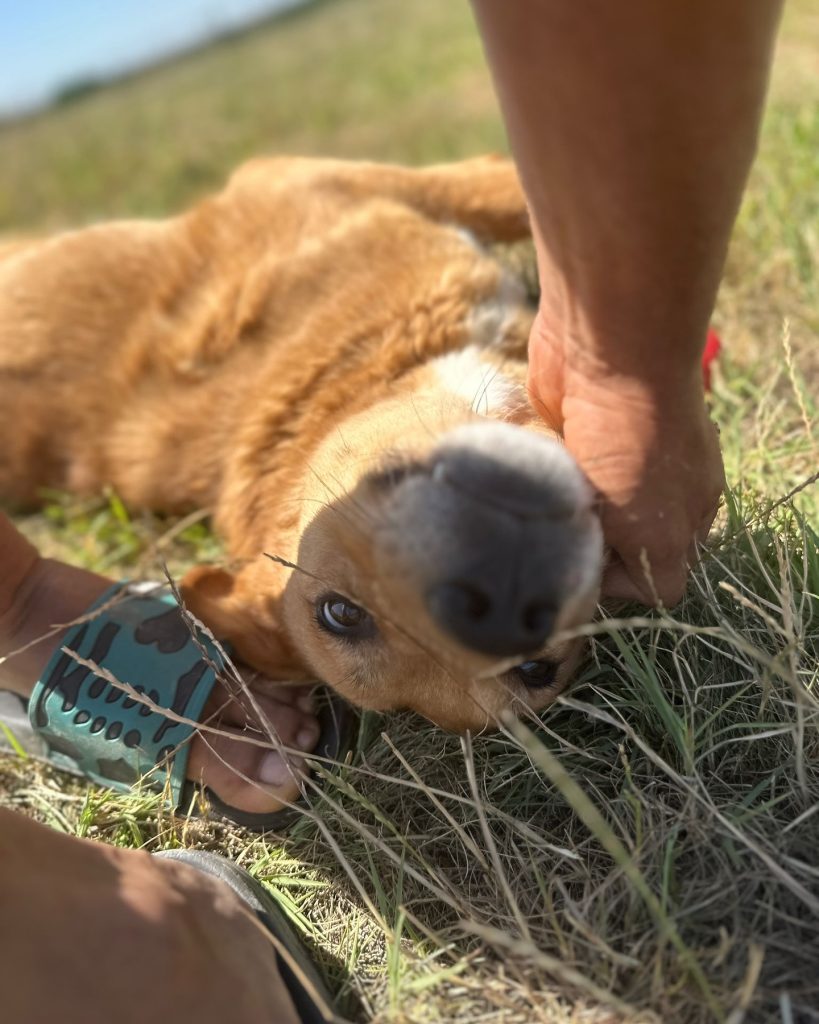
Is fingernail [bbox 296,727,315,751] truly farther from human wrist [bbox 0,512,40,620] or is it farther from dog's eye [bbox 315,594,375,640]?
human wrist [bbox 0,512,40,620]

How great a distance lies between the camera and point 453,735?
8.21 ft

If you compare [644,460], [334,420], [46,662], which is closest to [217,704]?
[46,662]

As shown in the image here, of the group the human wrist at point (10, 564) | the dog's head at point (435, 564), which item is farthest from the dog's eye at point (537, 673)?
the human wrist at point (10, 564)

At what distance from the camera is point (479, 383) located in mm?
2684

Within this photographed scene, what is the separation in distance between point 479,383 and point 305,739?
1343 millimetres

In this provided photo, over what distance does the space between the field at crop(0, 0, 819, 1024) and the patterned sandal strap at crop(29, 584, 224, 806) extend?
16 cm

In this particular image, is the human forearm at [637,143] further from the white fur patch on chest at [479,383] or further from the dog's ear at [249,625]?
the dog's ear at [249,625]

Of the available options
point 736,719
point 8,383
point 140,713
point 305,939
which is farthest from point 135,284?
point 736,719

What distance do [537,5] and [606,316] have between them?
62 centimetres

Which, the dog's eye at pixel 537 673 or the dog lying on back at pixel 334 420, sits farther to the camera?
the dog's eye at pixel 537 673

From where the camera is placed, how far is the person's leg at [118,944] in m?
1.75

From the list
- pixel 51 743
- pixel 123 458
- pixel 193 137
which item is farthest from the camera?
pixel 193 137

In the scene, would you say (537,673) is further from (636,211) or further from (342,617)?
(636,211)

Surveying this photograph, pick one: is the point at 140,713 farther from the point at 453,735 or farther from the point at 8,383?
the point at 8,383
